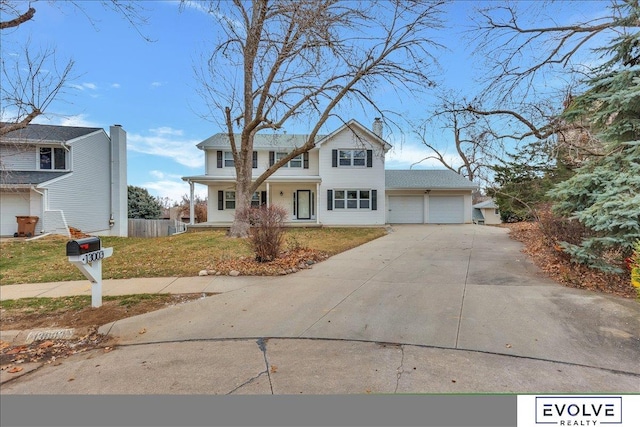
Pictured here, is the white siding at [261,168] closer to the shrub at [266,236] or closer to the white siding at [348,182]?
the white siding at [348,182]

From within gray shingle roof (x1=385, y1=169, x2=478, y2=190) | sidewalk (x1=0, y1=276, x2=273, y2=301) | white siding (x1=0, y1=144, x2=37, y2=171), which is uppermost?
gray shingle roof (x1=385, y1=169, x2=478, y2=190)

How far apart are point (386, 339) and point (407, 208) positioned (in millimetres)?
17311

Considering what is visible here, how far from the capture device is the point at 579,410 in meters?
2.27

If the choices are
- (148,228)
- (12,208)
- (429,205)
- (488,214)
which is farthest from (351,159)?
(488,214)

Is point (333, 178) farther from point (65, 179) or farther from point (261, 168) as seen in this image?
point (65, 179)

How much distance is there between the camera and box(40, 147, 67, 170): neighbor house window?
3215 mm

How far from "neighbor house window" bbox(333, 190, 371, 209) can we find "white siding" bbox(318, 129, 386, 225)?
249 millimetres

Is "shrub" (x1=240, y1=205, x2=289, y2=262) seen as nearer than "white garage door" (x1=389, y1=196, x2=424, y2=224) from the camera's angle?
Yes

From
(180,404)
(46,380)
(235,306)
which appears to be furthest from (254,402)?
(235,306)

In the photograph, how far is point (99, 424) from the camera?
6.73ft

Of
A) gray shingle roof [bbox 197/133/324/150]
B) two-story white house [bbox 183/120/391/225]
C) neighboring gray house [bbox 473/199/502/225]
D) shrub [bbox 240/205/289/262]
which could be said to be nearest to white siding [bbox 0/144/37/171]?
shrub [bbox 240/205/289/262]

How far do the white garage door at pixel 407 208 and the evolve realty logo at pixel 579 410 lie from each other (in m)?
17.4

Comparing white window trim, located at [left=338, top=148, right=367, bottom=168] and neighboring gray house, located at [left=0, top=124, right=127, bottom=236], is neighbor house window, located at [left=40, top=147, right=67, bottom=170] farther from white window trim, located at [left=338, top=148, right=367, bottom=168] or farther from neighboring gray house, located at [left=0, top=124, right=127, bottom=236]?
white window trim, located at [left=338, top=148, right=367, bottom=168]

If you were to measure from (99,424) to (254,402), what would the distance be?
1092mm
